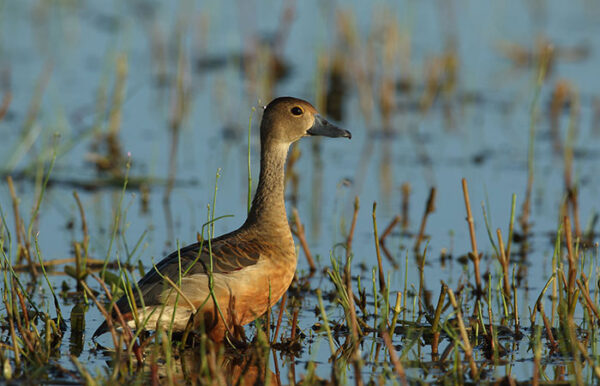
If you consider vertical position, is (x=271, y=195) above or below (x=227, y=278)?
above

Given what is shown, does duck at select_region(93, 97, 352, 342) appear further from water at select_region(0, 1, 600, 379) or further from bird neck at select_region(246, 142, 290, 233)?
water at select_region(0, 1, 600, 379)

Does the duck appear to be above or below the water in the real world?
below

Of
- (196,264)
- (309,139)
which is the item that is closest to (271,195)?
(196,264)

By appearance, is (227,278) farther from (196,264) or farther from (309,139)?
(309,139)

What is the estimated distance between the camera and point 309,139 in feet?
40.2

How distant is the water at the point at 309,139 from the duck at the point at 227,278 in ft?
1.43

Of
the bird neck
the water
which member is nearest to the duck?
the bird neck

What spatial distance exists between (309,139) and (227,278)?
20.4ft

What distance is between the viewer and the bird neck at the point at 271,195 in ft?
22.0

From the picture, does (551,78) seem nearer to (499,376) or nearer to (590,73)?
(590,73)

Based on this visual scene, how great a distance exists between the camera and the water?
8883 mm

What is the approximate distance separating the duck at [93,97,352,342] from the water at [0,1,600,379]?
0.44 m

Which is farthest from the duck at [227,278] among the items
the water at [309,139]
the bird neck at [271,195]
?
the water at [309,139]

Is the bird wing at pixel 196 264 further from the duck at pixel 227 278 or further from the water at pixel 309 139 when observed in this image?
the water at pixel 309 139
